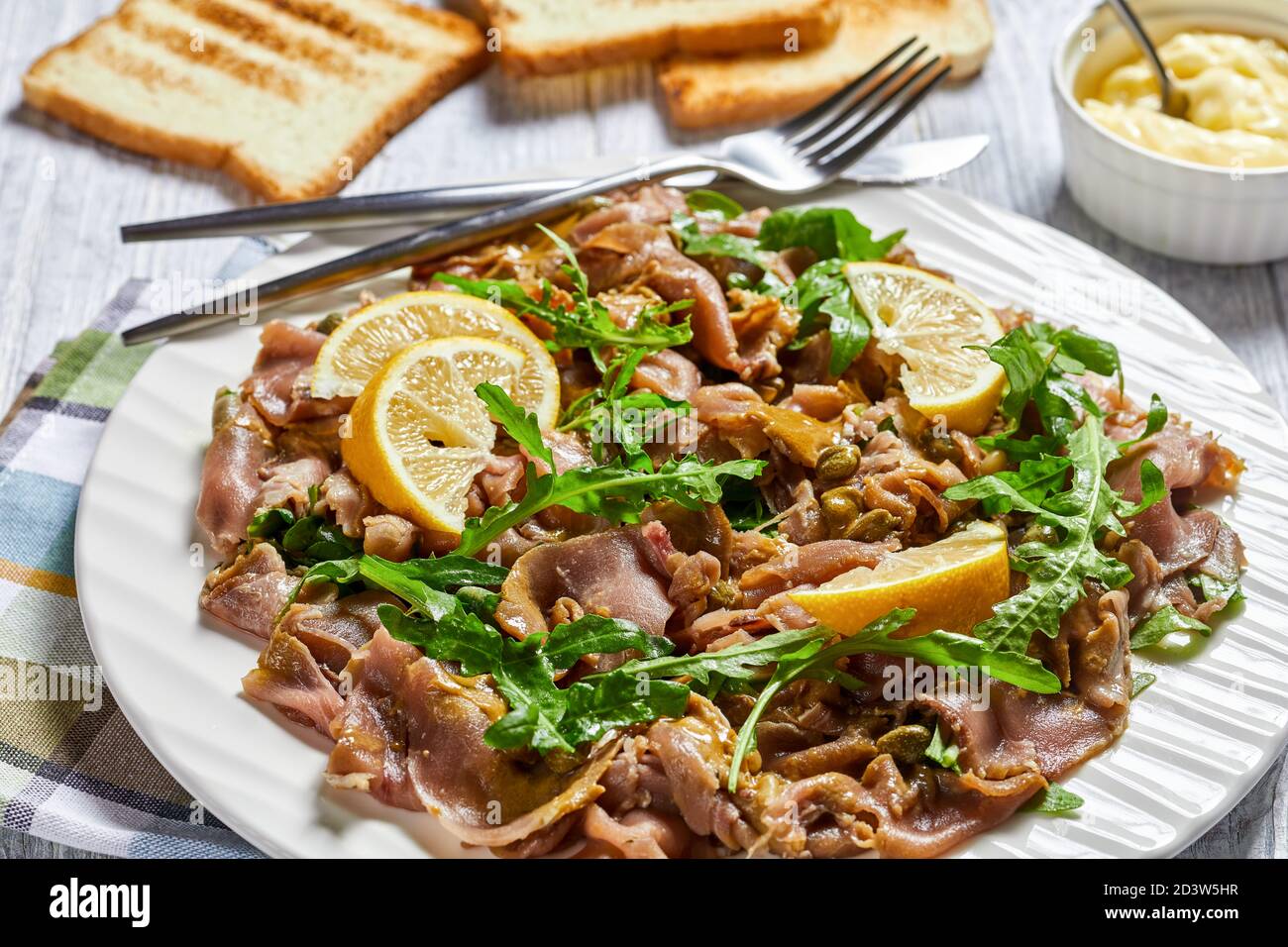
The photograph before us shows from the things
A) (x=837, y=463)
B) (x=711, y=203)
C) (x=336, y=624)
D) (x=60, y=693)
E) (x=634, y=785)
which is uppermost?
(x=711, y=203)

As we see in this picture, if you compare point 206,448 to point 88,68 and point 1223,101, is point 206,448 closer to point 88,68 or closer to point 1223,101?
point 88,68

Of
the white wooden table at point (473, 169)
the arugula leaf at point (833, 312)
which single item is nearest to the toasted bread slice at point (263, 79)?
the white wooden table at point (473, 169)

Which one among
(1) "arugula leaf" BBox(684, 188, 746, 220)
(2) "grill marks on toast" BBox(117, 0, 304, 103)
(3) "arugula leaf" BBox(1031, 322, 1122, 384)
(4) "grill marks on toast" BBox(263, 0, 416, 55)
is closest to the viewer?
(3) "arugula leaf" BBox(1031, 322, 1122, 384)

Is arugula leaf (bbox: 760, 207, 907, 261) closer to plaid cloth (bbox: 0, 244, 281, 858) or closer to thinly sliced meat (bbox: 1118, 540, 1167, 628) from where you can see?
thinly sliced meat (bbox: 1118, 540, 1167, 628)

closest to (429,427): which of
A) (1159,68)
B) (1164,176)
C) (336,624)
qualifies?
(336,624)

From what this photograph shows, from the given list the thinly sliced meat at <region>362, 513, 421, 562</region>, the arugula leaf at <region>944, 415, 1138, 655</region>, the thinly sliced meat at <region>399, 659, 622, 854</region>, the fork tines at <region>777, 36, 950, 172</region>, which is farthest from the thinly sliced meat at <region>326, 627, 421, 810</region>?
the fork tines at <region>777, 36, 950, 172</region>

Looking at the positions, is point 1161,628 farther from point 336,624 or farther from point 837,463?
point 336,624
